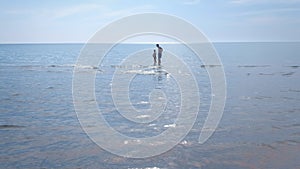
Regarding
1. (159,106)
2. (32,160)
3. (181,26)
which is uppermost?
(181,26)

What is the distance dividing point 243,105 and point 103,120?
7884mm

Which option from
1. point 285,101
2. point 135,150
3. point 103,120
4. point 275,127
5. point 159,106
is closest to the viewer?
point 135,150

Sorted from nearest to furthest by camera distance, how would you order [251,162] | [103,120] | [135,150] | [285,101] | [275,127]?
[251,162] → [135,150] → [275,127] → [103,120] → [285,101]

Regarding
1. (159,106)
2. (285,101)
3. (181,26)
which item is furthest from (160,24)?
(285,101)

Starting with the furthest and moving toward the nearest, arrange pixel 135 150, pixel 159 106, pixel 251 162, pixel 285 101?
pixel 285 101, pixel 159 106, pixel 135 150, pixel 251 162

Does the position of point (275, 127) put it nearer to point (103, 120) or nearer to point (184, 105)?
point (184, 105)

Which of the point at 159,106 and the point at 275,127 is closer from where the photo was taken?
the point at 275,127

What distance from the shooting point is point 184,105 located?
58.0ft

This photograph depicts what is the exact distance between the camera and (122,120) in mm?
14078

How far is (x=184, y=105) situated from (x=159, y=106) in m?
1.40

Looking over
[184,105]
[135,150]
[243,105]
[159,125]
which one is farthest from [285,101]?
[135,150]

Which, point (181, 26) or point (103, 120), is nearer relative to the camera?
point (181, 26)

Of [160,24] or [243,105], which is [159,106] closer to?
[243,105]

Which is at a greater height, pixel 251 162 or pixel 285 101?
pixel 285 101
